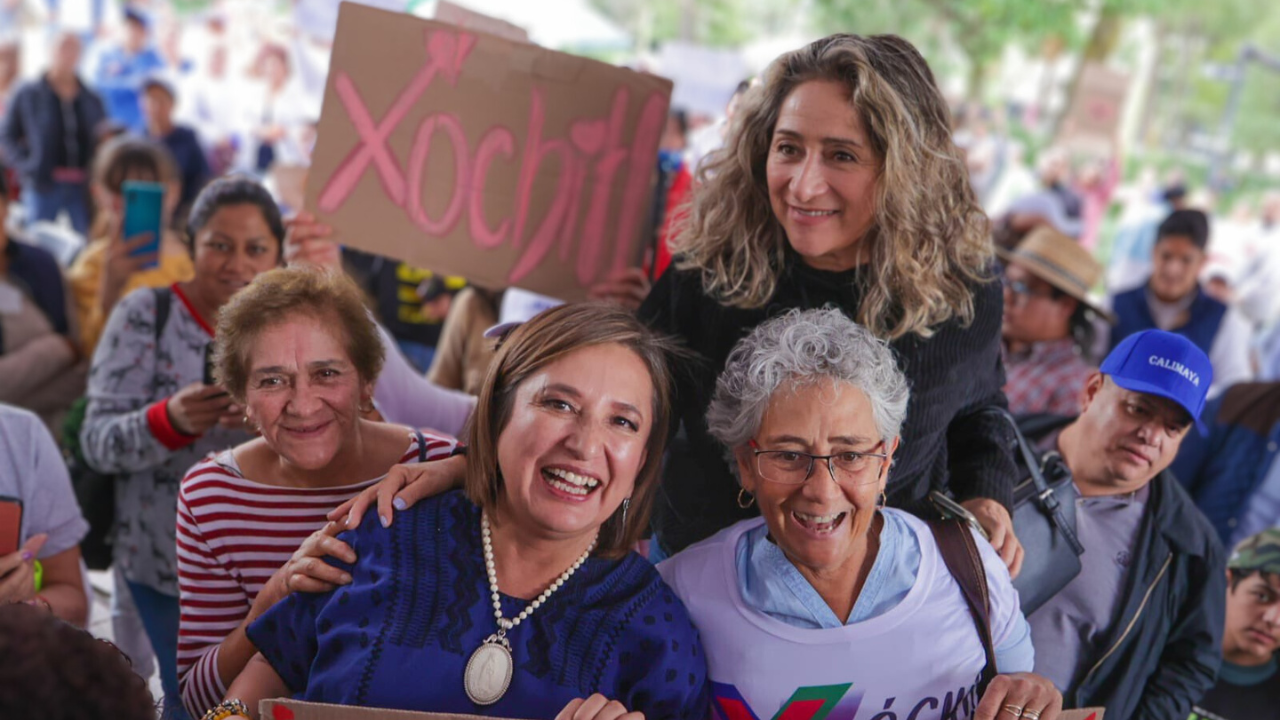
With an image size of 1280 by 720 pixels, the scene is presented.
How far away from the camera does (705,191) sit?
8.14 feet

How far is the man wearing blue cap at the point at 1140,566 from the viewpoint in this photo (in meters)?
2.43

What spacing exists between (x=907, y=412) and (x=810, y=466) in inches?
16.7

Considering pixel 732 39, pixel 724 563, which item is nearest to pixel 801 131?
pixel 724 563

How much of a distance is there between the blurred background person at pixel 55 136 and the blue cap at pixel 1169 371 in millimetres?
7973

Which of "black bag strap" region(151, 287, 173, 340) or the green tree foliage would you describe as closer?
"black bag strap" region(151, 287, 173, 340)

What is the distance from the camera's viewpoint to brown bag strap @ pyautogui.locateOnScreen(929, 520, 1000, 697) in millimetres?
1943

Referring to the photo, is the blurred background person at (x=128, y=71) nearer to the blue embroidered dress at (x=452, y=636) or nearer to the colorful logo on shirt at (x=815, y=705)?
the blue embroidered dress at (x=452, y=636)

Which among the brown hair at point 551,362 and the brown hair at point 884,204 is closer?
the brown hair at point 551,362

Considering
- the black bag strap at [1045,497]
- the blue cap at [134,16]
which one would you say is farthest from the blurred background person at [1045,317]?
the blue cap at [134,16]

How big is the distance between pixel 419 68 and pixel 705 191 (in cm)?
84

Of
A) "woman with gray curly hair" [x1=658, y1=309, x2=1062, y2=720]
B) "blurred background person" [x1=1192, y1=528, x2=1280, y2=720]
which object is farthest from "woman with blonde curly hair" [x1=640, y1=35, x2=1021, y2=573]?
"blurred background person" [x1=1192, y1=528, x2=1280, y2=720]

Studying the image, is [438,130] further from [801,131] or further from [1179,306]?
[1179,306]

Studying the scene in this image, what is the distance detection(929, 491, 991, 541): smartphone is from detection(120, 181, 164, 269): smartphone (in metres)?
2.88

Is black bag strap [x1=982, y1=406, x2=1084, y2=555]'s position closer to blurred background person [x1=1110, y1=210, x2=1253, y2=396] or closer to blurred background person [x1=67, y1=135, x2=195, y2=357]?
blurred background person [x1=67, y1=135, x2=195, y2=357]
